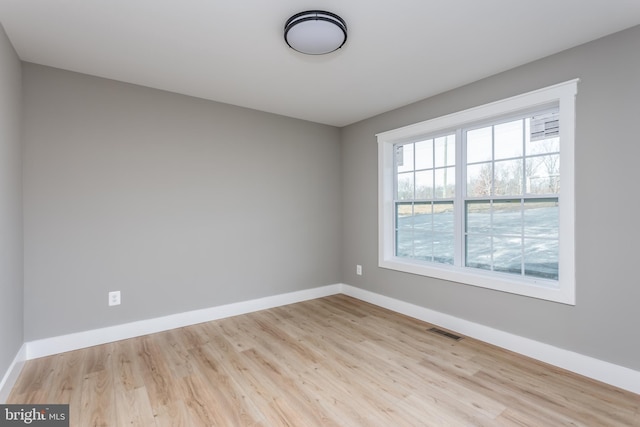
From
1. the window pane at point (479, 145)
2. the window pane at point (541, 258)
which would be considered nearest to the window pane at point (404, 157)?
the window pane at point (479, 145)

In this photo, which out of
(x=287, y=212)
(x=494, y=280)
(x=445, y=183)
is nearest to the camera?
(x=494, y=280)

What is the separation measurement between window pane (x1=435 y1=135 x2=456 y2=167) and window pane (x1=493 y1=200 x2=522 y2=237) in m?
0.69

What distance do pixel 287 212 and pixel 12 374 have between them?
9.41 ft

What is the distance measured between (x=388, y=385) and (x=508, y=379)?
907 millimetres

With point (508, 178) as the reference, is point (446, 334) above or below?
below

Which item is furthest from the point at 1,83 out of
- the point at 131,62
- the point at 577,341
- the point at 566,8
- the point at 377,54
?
the point at 577,341

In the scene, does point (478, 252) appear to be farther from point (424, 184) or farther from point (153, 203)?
point (153, 203)

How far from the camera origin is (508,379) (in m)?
2.24

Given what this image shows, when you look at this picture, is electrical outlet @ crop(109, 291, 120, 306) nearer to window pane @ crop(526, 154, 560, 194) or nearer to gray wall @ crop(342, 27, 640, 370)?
gray wall @ crop(342, 27, 640, 370)

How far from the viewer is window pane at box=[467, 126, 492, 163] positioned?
9.89 ft

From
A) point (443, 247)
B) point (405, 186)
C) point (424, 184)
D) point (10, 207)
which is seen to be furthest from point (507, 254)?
point (10, 207)

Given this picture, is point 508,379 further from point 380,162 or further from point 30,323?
point 30,323

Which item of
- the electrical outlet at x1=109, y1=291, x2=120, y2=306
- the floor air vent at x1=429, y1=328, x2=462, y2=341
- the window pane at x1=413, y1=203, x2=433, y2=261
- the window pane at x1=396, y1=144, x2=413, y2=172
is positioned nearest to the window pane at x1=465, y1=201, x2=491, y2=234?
the window pane at x1=413, y1=203, x2=433, y2=261

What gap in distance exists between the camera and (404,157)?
3.88 m
